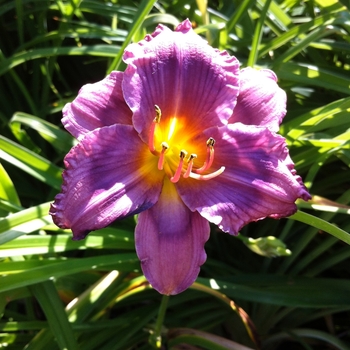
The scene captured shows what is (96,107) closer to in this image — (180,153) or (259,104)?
(180,153)

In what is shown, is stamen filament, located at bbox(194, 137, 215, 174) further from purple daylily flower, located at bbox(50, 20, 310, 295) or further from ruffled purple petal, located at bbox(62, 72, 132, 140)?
ruffled purple petal, located at bbox(62, 72, 132, 140)

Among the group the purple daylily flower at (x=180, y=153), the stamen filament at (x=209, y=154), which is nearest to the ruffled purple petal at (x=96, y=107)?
the purple daylily flower at (x=180, y=153)

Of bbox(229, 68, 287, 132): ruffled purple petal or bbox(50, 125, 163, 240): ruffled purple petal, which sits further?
bbox(229, 68, 287, 132): ruffled purple petal

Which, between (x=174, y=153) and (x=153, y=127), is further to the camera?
(x=174, y=153)

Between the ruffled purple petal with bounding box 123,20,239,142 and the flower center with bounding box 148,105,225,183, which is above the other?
the ruffled purple petal with bounding box 123,20,239,142

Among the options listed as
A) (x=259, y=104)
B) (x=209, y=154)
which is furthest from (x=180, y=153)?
(x=259, y=104)

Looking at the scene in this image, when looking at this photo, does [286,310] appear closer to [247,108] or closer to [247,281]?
[247,281]

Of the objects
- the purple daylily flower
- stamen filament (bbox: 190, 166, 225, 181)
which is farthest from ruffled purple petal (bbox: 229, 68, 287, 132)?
stamen filament (bbox: 190, 166, 225, 181)

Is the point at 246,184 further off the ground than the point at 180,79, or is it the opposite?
the point at 180,79
